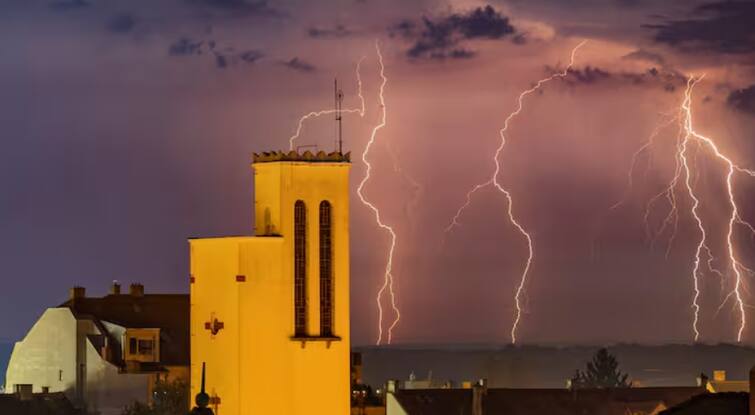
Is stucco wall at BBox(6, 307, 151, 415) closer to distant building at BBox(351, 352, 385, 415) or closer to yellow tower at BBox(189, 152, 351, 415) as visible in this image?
distant building at BBox(351, 352, 385, 415)

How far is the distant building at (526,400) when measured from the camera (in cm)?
8438

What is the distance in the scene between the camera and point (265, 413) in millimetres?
61094

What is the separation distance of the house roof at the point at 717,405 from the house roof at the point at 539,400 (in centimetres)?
3202

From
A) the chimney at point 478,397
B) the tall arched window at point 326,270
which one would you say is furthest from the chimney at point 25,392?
the tall arched window at point 326,270

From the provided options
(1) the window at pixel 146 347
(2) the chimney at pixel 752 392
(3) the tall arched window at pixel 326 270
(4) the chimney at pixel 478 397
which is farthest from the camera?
(1) the window at pixel 146 347

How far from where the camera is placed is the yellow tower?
60.8m

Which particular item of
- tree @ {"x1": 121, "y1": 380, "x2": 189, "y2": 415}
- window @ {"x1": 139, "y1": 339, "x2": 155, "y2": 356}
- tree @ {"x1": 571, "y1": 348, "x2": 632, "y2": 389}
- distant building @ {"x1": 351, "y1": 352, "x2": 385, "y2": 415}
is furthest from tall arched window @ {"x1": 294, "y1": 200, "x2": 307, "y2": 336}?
tree @ {"x1": 571, "y1": 348, "x2": 632, "y2": 389}

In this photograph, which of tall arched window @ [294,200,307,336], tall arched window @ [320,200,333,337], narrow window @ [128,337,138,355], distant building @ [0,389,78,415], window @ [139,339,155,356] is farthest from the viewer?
narrow window @ [128,337,138,355]

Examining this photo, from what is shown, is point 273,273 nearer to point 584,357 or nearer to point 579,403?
point 579,403

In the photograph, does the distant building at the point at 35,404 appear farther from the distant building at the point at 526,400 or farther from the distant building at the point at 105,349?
the distant building at the point at 526,400

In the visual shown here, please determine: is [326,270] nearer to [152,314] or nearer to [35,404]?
[35,404]

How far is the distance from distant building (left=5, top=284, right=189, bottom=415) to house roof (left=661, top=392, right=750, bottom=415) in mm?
40165

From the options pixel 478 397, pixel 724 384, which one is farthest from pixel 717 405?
pixel 724 384

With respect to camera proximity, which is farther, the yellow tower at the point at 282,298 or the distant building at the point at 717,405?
the yellow tower at the point at 282,298
